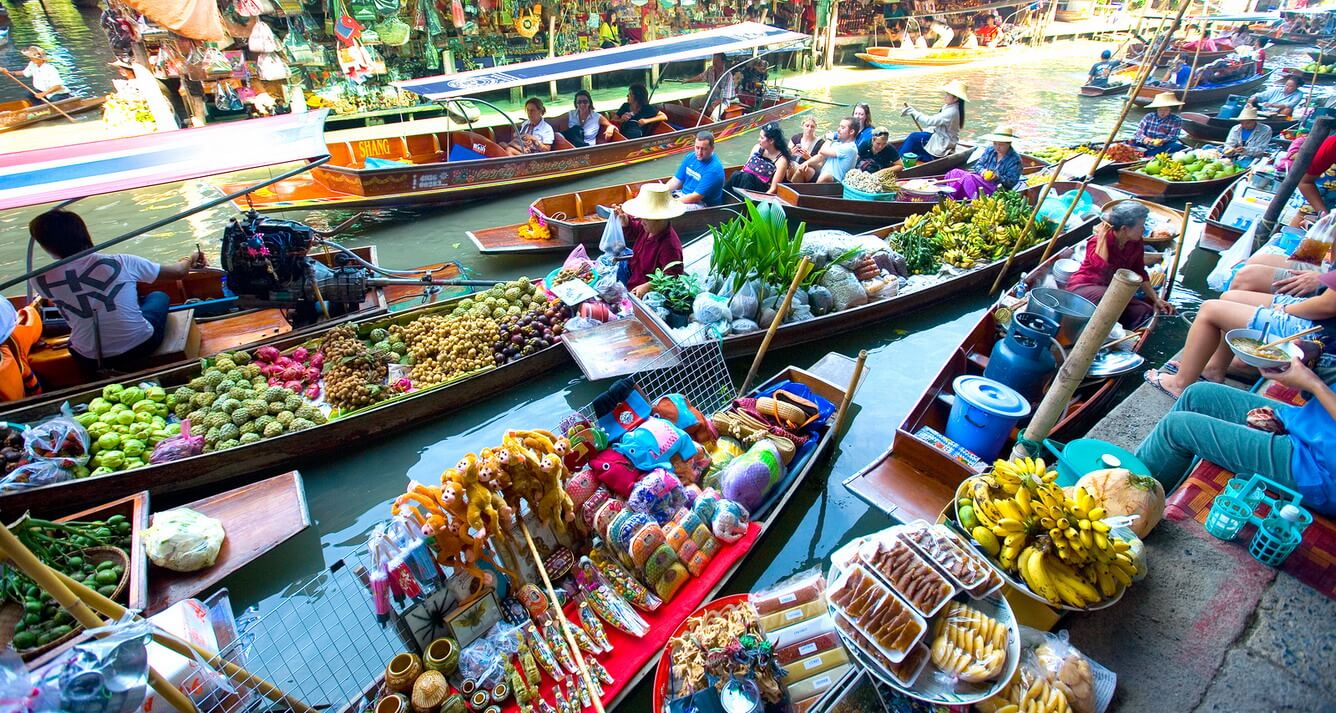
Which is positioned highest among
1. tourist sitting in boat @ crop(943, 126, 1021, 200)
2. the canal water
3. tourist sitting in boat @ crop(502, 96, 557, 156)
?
tourist sitting in boat @ crop(502, 96, 557, 156)

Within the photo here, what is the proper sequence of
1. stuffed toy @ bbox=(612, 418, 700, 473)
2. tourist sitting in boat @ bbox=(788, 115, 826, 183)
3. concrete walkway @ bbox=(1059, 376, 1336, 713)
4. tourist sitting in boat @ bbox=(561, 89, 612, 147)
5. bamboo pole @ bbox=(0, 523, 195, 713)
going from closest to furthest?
1. bamboo pole @ bbox=(0, 523, 195, 713)
2. concrete walkway @ bbox=(1059, 376, 1336, 713)
3. stuffed toy @ bbox=(612, 418, 700, 473)
4. tourist sitting in boat @ bbox=(788, 115, 826, 183)
5. tourist sitting in boat @ bbox=(561, 89, 612, 147)

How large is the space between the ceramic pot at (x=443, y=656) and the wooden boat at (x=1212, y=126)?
54.8ft

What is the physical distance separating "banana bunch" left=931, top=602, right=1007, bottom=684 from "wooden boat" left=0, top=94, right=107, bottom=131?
18.5 metres

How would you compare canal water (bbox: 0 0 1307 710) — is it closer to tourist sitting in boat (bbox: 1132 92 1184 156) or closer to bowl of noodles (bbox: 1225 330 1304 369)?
tourist sitting in boat (bbox: 1132 92 1184 156)

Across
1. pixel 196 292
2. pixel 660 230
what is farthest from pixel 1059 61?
pixel 196 292

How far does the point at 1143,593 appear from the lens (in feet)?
9.77

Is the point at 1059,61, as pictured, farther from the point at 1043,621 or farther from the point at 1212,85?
the point at 1043,621

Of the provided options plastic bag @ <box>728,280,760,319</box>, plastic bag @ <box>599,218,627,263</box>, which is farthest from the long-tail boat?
plastic bag @ <box>728,280,760,319</box>

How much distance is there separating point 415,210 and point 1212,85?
67.9 feet

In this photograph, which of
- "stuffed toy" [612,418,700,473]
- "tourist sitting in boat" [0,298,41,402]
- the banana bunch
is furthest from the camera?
"tourist sitting in boat" [0,298,41,402]

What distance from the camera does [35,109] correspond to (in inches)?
506

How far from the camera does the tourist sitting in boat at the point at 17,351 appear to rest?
14.1 feet

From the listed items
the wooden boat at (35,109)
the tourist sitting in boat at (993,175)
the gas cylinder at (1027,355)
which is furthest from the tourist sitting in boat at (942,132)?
the wooden boat at (35,109)

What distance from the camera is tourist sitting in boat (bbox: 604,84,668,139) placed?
11672mm
